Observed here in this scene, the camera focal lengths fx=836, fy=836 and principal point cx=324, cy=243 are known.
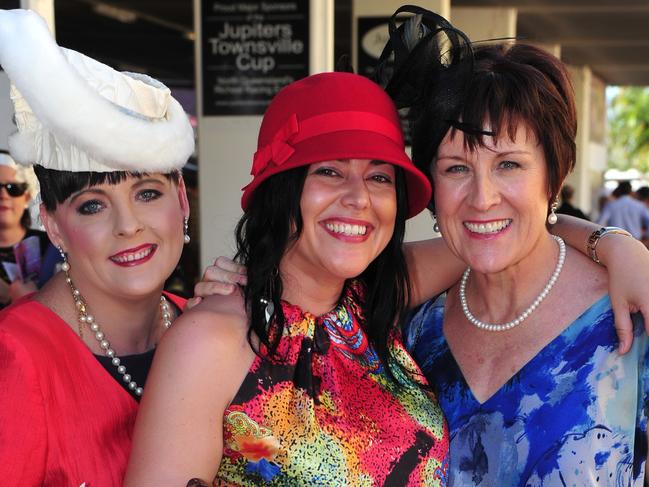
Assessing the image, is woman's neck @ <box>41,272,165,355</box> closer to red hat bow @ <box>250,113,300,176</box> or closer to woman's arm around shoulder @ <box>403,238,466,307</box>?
red hat bow @ <box>250,113,300,176</box>

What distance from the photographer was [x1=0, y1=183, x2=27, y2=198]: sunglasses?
4445mm

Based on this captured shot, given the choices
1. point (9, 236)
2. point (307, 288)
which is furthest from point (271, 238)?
point (9, 236)

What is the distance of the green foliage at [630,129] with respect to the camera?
164ft

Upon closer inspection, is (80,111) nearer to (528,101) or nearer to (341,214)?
(341,214)

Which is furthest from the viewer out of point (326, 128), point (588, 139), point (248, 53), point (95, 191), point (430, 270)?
point (588, 139)

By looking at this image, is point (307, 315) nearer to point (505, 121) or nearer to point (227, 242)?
point (505, 121)

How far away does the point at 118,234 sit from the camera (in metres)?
2.30

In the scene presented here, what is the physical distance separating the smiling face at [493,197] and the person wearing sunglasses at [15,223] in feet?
7.77

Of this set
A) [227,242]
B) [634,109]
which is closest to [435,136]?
[227,242]

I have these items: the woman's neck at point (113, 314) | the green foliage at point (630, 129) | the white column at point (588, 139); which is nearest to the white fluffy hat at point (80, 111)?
the woman's neck at point (113, 314)

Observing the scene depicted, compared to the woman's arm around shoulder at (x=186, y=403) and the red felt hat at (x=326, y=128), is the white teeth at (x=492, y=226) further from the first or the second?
the woman's arm around shoulder at (x=186, y=403)

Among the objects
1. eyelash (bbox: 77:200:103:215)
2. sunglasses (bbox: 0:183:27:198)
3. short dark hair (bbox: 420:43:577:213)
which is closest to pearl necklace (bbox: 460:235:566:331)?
short dark hair (bbox: 420:43:577:213)

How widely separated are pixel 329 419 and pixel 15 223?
9.44 ft

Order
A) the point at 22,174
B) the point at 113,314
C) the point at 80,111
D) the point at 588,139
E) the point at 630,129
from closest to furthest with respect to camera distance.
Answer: the point at 80,111
the point at 113,314
the point at 22,174
the point at 588,139
the point at 630,129
